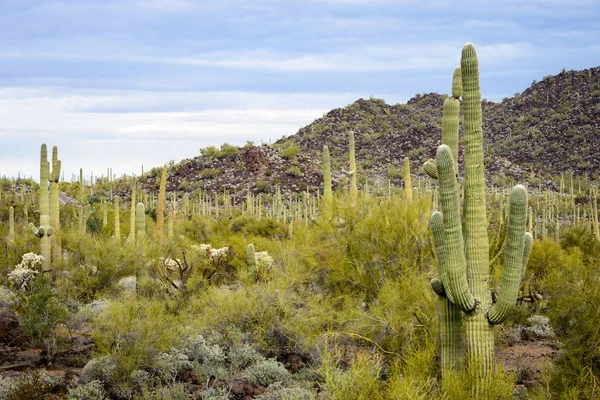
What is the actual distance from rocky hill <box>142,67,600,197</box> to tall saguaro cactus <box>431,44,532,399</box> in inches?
1712

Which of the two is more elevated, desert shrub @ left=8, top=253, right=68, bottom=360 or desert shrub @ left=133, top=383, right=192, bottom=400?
desert shrub @ left=8, top=253, right=68, bottom=360

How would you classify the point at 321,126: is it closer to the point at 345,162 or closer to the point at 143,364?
the point at 345,162

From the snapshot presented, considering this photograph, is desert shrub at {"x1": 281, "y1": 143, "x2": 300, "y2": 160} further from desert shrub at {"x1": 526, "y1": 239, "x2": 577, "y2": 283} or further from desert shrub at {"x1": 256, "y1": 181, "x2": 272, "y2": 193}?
desert shrub at {"x1": 526, "y1": 239, "x2": 577, "y2": 283}

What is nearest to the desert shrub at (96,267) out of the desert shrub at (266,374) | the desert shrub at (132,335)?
Answer: the desert shrub at (132,335)

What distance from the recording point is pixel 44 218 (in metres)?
17.7

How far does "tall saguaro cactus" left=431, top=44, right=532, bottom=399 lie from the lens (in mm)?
7996

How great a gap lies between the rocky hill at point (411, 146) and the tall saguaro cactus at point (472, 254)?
43.5 m

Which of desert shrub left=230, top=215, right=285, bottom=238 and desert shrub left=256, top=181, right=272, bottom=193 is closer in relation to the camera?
desert shrub left=230, top=215, right=285, bottom=238

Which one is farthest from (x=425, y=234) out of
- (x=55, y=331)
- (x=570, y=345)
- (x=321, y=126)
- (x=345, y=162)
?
(x=321, y=126)

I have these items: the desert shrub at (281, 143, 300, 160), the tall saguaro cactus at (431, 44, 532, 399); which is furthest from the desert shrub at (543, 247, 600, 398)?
the desert shrub at (281, 143, 300, 160)

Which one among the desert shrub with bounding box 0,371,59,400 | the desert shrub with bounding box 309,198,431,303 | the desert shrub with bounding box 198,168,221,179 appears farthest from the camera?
the desert shrub with bounding box 198,168,221,179

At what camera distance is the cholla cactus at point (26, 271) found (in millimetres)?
15594

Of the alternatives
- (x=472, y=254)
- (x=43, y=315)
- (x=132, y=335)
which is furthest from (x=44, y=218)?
(x=472, y=254)

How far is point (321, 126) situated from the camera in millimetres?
76000
